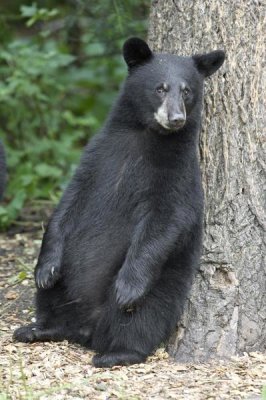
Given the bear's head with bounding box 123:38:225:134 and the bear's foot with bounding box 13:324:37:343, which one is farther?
the bear's foot with bounding box 13:324:37:343

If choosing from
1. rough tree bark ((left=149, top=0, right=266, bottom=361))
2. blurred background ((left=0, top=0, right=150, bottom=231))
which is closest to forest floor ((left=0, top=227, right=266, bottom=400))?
rough tree bark ((left=149, top=0, right=266, bottom=361))

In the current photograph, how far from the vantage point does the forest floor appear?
4.92 metres

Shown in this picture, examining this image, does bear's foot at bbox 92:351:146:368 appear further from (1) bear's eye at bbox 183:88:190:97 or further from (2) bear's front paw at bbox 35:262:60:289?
(1) bear's eye at bbox 183:88:190:97

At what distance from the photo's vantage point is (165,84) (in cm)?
558

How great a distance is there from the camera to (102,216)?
19.1 ft

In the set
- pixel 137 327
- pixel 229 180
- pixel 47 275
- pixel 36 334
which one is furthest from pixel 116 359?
pixel 229 180

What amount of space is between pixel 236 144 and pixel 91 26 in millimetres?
3260

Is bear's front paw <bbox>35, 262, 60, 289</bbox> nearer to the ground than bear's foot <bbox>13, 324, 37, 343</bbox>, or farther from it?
farther from it

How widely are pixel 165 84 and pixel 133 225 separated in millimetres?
904

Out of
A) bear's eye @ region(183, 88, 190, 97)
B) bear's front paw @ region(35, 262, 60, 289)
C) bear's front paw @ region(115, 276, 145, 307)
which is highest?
bear's eye @ region(183, 88, 190, 97)

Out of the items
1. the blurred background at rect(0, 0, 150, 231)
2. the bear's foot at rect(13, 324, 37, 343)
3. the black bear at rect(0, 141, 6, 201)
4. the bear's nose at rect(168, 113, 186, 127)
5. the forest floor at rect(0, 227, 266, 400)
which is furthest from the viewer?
the blurred background at rect(0, 0, 150, 231)

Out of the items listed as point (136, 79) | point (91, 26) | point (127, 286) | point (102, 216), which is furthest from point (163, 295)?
point (91, 26)

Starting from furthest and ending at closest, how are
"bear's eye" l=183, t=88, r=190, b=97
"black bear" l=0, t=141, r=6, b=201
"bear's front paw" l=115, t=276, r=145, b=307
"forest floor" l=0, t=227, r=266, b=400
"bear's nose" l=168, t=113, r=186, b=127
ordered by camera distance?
1. "black bear" l=0, t=141, r=6, b=201
2. "bear's eye" l=183, t=88, r=190, b=97
3. "bear's front paw" l=115, t=276, r=145, b=307
4. "bear's nose" l=168, t=113, r=186, b=127
5. "forest floor" l=0, t=227, r=266, b=400

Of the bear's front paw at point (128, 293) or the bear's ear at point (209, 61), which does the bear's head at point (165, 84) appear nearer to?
the bear's ear at point (209, 61)
